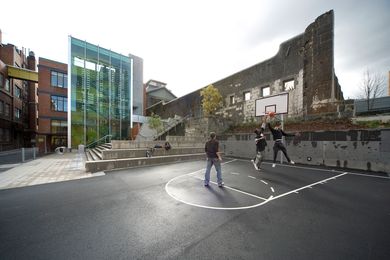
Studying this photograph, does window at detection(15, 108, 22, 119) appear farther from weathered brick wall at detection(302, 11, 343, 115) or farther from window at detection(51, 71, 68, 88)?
weathered brick wall at detection(302, 11, 343, 115)

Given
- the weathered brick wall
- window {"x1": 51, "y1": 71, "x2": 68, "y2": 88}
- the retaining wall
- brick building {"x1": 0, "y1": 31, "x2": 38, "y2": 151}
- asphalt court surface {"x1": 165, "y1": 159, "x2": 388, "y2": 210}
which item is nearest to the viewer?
asphalt court surface {"x1": 165, "y1": 159, "x2": 388, "y2": 210}

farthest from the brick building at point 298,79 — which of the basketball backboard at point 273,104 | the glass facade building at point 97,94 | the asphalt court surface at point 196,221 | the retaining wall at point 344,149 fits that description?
the glass facade building at point 97,94

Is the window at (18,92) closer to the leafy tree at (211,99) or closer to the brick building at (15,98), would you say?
the brick building at (15,98)

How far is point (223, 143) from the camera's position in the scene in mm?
15633

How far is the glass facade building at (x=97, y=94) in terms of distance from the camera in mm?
18422

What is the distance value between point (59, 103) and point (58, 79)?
322 centimetres

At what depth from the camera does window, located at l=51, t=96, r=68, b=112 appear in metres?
21.2

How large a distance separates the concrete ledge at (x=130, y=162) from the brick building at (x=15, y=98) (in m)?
19.8

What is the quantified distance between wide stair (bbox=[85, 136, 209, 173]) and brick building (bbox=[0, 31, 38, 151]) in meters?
18.9

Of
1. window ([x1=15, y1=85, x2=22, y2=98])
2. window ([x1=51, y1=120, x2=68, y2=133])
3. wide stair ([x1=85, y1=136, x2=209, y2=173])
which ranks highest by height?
window ([x1=15, y1=85, x2=22, y2=98])

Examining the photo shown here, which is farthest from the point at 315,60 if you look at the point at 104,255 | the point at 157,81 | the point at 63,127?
the point at 157,81

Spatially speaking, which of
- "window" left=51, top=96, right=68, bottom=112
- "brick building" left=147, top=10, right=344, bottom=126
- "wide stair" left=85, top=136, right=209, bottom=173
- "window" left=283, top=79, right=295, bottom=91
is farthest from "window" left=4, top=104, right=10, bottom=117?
"window" left=283, top=79, right=295, bottom=91

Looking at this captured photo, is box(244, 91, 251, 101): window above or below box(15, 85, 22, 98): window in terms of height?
below

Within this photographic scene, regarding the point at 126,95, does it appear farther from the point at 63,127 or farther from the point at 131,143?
the point at 131,143
